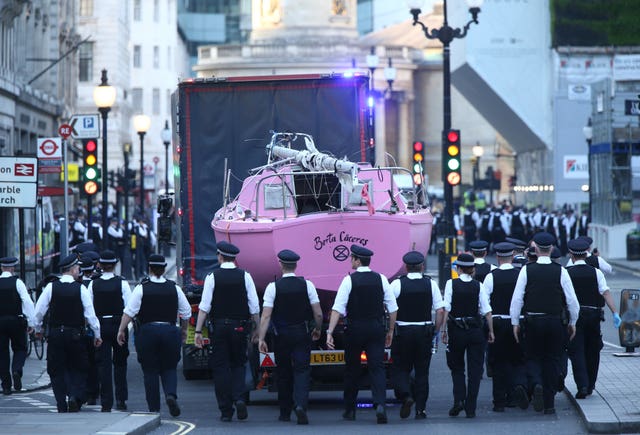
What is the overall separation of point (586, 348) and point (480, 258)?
5.22 ft

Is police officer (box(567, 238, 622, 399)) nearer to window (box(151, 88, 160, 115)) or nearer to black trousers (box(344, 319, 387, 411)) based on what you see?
black trousers (box(344, 319, 387, 411))

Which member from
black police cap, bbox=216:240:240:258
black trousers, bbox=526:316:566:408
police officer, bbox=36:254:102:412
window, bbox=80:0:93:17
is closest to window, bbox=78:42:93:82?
window, bbox=80:0:93:17

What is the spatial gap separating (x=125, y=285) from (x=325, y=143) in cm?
451

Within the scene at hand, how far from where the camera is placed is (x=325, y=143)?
812 inches

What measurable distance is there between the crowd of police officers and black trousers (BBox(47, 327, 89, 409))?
0.4 inches

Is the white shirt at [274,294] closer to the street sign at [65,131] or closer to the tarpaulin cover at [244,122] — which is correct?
the tarpaulin cover at [244,122]

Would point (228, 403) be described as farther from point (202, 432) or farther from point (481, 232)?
point (481, 232)

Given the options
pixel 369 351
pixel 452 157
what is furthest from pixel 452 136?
pixel 369 351

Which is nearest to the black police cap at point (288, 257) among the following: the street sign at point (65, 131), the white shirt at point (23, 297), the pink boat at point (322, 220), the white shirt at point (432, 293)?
the pink boat at point (322, 220)

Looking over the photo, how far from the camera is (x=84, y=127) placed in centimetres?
3059

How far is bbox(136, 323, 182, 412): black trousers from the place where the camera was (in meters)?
16.2

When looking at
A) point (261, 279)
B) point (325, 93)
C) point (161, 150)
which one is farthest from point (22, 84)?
point (161, 150)

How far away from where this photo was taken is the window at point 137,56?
398ft

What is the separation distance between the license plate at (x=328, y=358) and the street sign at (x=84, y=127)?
14243 mm
